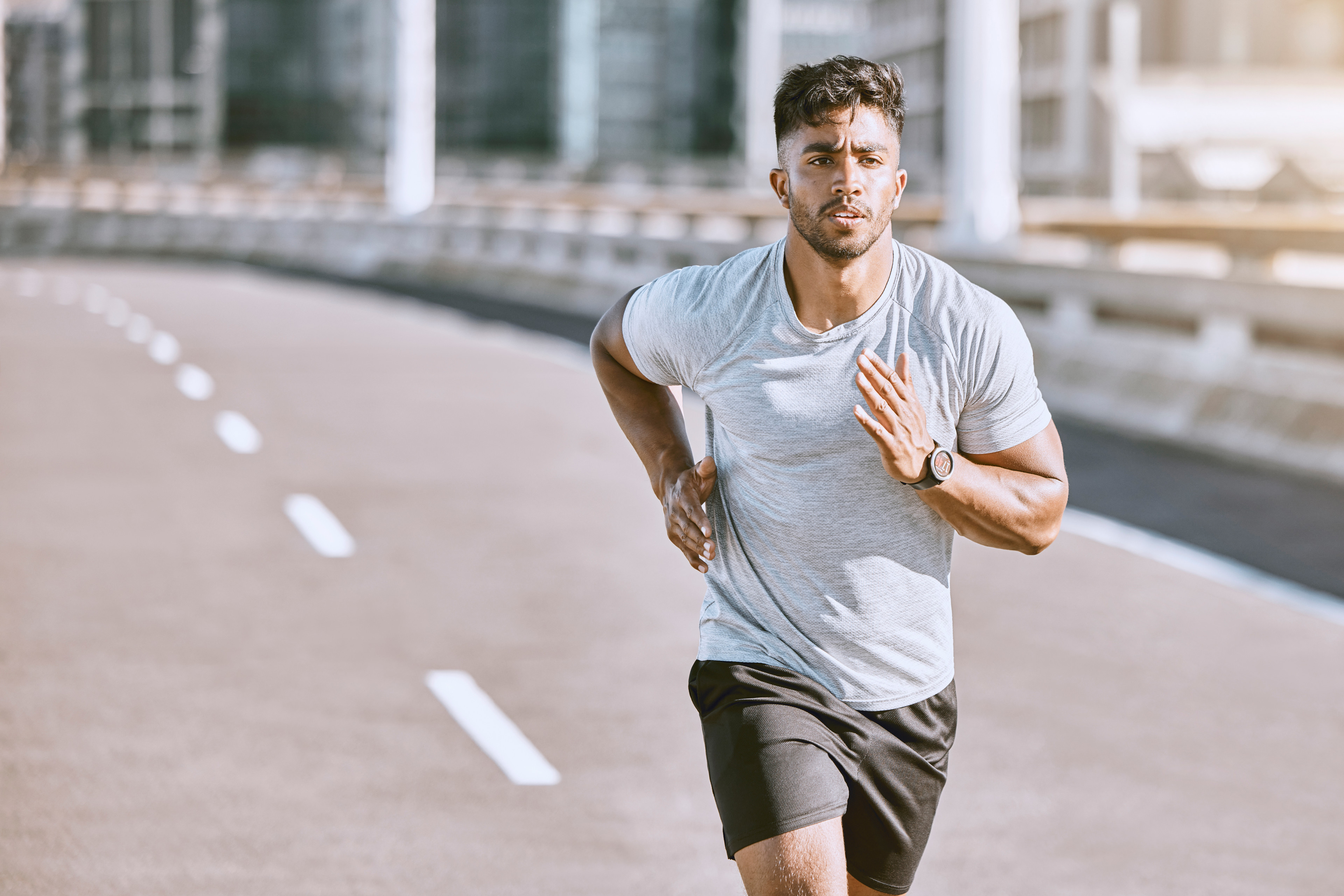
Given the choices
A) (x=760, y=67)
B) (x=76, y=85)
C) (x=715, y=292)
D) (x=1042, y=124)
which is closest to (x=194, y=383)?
(x=715, y=292)

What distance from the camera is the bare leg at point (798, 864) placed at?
3.70 metres

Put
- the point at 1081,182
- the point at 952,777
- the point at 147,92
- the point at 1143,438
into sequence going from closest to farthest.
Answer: the point at 952,777 < the point at 1143,438 < the point at 1081,182 < the point at 147,92

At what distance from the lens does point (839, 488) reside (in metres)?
3.81

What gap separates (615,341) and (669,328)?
0.94ft

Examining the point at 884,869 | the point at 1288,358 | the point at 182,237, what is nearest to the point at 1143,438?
the point at 1288,358

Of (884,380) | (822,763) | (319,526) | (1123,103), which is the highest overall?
(1123,103)

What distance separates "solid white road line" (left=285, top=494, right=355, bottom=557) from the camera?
10.5 meters

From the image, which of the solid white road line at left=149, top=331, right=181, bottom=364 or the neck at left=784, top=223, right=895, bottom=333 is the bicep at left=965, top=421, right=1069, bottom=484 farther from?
the solid white road line at left=149, top=331, right=181, bottom=364

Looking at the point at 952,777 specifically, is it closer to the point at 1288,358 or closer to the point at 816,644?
the point at 816,644

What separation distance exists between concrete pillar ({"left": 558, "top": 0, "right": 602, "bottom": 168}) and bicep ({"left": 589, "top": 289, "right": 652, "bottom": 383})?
109m

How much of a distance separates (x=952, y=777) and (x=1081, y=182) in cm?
7135

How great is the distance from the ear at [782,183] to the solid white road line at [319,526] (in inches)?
268

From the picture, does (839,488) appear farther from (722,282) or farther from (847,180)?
(847,180)

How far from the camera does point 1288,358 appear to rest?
1315cm
